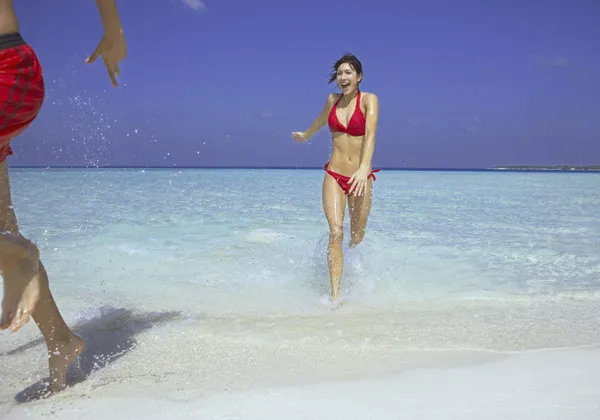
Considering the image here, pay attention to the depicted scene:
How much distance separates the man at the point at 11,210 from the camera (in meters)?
1.85

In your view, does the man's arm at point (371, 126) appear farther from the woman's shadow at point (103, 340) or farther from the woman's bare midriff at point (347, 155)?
the woman's shadow at point (103, 340)

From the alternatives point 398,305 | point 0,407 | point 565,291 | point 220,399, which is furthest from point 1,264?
point 565,291

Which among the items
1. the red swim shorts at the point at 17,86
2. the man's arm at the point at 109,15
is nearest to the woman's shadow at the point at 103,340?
the red swim shorts at the point at 17,86

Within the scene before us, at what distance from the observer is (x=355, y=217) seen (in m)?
4.59

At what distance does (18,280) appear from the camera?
2033 millimetres

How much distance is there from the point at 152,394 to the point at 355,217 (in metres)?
2.73

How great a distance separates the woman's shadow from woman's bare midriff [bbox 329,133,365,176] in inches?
69.4

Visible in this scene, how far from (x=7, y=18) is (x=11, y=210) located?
782 millimetres

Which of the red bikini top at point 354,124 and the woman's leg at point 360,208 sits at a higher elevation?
the red bikini top at point 354,124

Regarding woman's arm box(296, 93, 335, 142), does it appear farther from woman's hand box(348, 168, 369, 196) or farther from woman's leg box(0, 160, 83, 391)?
woman's leg box(0, 160, 83, 391)

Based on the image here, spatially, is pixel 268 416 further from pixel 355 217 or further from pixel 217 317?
pixel 355 217

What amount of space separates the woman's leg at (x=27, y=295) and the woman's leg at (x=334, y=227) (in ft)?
6.76

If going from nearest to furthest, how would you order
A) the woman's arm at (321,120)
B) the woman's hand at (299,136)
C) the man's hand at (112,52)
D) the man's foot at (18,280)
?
the man's foot at (18,280) < the man's hand at (112,52) < the woman's arm at (321,120) < the woman's hand at (299,136)

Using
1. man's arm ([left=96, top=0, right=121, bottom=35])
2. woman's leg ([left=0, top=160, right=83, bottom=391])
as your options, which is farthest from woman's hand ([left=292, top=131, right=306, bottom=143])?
woman's leg ([left=0, top=160, right=83, bottom=391])
